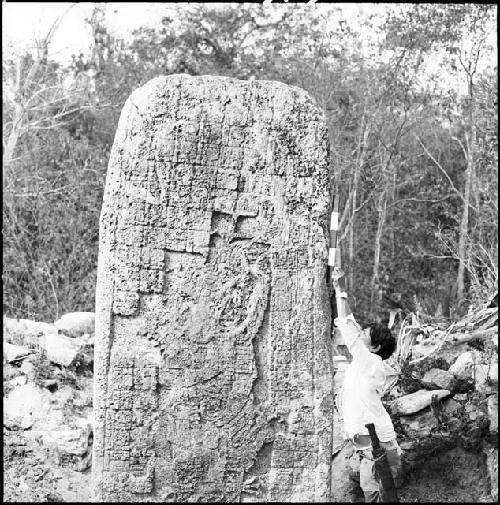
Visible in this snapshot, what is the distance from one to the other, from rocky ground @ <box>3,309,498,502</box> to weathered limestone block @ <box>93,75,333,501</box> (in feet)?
2.85

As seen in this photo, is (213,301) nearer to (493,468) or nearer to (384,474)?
(384,474)

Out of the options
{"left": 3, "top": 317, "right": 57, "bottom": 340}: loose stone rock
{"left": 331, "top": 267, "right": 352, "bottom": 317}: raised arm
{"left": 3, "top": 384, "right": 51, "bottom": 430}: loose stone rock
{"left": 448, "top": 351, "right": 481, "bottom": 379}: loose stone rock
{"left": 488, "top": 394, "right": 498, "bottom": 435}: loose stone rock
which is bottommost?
{"left": 3, "top": 384, "right": 51, "bottom": 430}: loose stone rock

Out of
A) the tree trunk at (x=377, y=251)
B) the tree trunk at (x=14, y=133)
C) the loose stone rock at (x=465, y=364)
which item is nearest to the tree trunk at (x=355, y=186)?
the tree trunk at (x=377, y=251)

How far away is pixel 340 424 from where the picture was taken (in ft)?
24.1

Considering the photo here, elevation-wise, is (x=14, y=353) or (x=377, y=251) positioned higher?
(x=377, y=251)

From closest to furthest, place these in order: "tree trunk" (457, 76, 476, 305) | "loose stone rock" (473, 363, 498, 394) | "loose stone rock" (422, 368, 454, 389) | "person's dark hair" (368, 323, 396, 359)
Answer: "person's dark hair" (368, 323, 396, 359)
"loose stone rock" (473, 363, 498, 394)
"loose stone rock" (422, 368, 454, 389)
"tree trunk" (457, 76, 476, 305)

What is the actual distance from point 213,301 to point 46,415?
1973 millimetres

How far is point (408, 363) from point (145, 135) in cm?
344

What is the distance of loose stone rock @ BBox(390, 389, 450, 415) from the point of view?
22.6 feet

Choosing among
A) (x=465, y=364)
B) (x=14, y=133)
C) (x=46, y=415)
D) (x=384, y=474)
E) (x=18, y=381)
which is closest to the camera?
(x=384, y=474)

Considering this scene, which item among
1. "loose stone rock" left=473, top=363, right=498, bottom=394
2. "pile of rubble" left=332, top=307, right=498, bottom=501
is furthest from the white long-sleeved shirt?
"loose stone rock" left=473, top=363, right=498, bottom=394

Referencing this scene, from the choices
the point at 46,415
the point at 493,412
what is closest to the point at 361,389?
the point at 493,412

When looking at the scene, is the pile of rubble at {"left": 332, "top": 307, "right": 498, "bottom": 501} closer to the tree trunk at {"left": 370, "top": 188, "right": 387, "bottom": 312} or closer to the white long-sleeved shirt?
the white long-sleeved shirt

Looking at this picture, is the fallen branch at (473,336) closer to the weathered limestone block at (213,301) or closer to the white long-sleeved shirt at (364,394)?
the white long-sleeved shirt at (364,394)
